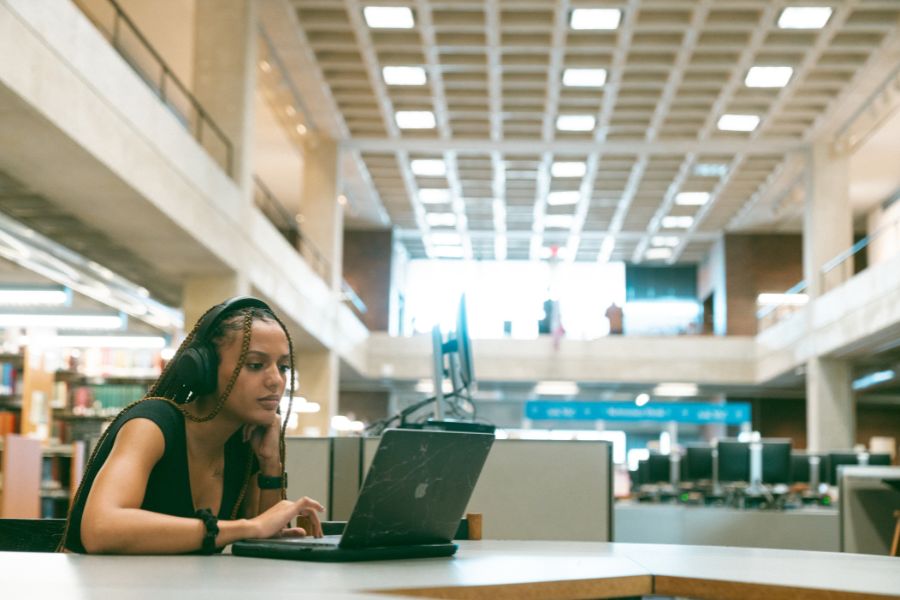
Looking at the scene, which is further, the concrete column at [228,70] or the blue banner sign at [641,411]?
the blue banner sign at [641,411]

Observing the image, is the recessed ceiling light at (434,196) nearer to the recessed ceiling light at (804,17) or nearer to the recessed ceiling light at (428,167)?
the recessed ceiling light at (428,167)

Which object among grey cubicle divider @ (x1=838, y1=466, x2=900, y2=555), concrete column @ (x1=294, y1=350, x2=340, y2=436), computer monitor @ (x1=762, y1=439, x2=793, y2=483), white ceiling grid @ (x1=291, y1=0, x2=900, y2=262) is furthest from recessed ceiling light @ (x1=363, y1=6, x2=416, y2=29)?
grey cubicle divider @ (x1=838, y1=466, x2=900, y2=555)

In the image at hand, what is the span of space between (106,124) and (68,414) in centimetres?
394

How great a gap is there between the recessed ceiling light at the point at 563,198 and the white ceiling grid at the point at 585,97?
0.20 meters

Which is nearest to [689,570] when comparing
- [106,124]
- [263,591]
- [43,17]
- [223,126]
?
[263,591]

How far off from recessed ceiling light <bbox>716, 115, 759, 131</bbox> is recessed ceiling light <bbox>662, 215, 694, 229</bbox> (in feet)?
A: 19.8

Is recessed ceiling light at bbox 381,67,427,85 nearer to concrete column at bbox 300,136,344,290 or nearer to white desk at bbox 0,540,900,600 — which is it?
concrete column at bbox 300,136,344,290

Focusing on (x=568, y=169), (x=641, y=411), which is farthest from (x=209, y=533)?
(x=568, y=169)

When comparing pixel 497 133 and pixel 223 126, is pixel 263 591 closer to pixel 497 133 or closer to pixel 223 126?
pixel 223 126

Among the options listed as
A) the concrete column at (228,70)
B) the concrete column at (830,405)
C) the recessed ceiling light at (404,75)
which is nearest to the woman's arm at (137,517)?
the concrete column at (228,70)

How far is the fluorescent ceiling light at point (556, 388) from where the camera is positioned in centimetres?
→ 2436

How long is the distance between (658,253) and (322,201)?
36.7 ft

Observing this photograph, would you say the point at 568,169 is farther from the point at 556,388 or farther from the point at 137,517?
the point at 137,517

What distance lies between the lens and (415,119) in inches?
722
